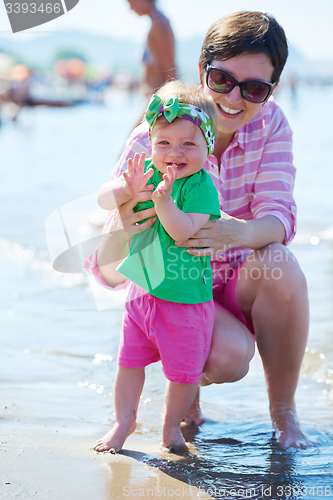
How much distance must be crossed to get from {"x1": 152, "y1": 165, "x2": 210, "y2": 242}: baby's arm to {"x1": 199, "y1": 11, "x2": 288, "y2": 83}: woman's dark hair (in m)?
0.68

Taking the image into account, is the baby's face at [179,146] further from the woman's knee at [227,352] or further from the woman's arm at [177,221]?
the woman's knee at [227,352]

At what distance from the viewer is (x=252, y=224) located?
6.80 ft

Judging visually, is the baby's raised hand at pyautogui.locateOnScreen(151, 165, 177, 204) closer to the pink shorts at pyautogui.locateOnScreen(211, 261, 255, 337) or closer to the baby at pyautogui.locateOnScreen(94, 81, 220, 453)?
the baby at pyautogui.locateOnScreen(94, 81, 220, 453)

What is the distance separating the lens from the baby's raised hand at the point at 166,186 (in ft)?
5.42

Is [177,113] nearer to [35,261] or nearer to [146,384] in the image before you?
[146,384]

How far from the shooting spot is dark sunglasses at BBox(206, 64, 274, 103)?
2076 mm

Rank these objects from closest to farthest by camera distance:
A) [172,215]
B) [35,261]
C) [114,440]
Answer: [172,215], [114,440], [35,261]

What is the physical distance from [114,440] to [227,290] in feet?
2.57

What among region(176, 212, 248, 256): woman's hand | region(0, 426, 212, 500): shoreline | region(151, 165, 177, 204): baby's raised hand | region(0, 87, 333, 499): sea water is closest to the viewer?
region(0, 426, 212, 500): shoreline

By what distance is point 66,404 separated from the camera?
2.28 metres

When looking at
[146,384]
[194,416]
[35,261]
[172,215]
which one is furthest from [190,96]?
[35,261]

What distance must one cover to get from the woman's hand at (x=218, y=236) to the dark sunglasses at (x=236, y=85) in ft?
1.57

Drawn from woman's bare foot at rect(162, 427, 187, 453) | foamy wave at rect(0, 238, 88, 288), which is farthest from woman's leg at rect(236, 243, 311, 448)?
foamy wave at rect(0, 238, 88, 288)

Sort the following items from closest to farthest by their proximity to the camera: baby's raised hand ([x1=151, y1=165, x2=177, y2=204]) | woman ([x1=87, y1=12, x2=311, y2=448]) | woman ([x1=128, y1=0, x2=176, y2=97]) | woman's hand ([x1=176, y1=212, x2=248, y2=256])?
baby's raised hand ([x1=151, y1=165, x2=177, y2=204]) < woman's hand ([x1=176, y1=212, x2=248, y2=256]) < woman ([x1=87, y1=12, x2=311, y2=448]) < woman ([x1=128, y1=0, x2=176, y2=97])
